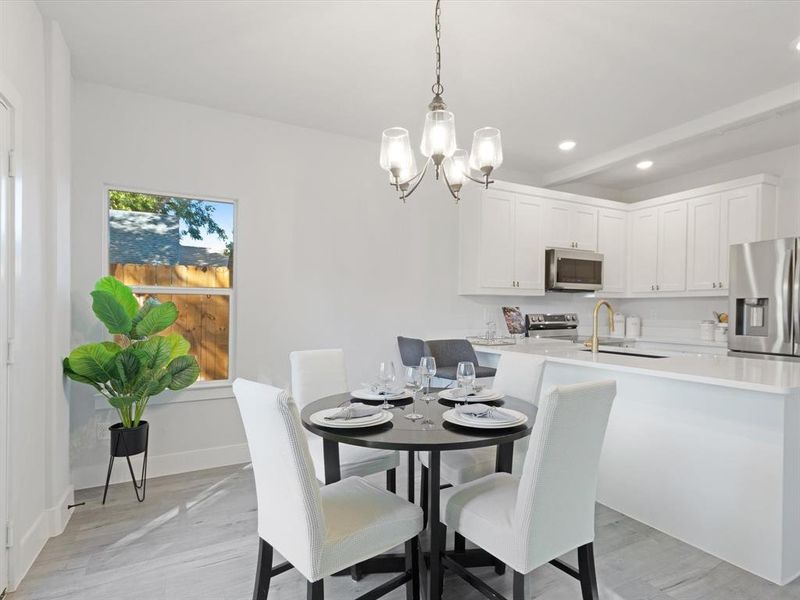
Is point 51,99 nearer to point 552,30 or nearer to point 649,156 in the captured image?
point 552,30

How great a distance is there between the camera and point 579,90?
309 cm

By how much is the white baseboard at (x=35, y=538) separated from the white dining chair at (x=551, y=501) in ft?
6.31

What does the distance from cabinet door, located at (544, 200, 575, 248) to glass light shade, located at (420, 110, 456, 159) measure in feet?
9.82

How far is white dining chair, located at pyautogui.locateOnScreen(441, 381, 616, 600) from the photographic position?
1.44 m

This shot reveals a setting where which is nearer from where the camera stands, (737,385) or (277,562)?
(737,385)

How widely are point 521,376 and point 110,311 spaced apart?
241 centimetres

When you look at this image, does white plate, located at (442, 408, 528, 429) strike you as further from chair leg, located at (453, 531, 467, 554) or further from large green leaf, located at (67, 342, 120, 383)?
large green leaf, located at (67, 342, 120, 383)

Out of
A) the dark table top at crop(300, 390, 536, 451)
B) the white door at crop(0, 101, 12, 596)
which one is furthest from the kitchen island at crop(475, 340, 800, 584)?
the white door at crop(0, 101, 12, 596)

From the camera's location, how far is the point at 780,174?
13.6 feet

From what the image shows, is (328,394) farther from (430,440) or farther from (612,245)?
(612,245)

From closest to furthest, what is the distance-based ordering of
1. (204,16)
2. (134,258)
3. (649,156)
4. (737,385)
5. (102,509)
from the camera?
(737,385) < (204,16) < (102,509) < (134,258) < (649,156)

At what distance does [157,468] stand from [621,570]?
3024 millimetres

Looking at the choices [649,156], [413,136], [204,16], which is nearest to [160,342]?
[204,16]

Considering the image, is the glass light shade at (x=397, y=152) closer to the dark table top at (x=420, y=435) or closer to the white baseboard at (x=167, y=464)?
the dark table top at (x=420, y=435)
